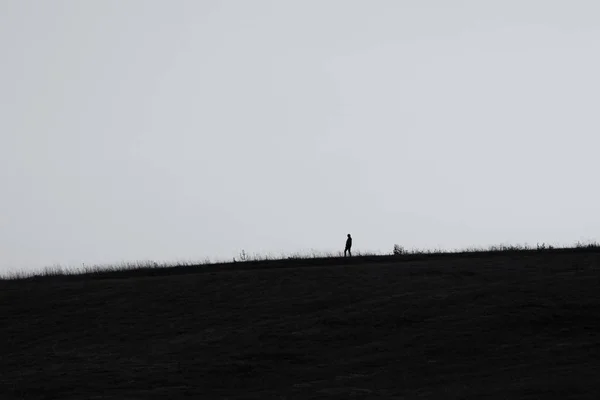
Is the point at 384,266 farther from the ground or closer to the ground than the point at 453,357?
farther from the ground

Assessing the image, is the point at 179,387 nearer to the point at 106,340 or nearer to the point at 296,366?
the point at 296,366

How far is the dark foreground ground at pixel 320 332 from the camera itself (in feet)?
90.1

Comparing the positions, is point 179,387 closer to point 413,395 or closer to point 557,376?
point 413,395

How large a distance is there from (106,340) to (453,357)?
14945 millimetres

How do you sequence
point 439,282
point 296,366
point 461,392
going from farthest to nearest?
point 439,282
point 296,366
point 461,392

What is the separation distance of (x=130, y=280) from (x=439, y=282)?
16701mm

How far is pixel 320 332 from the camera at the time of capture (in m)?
34.8

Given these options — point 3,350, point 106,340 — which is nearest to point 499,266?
point 106,340

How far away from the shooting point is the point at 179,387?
28.7m

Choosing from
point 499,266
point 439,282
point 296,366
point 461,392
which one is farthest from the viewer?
point 499,266

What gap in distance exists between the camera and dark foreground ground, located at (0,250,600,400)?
27.5 metres

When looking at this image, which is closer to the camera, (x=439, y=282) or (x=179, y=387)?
(x=179, y=387)

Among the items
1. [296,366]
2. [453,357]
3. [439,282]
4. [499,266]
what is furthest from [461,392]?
[499,266]

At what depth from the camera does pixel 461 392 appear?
970 inches
